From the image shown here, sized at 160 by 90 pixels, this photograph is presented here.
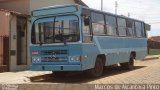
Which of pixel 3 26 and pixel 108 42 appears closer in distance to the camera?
pixel 108 42

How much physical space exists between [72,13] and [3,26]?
6.36m

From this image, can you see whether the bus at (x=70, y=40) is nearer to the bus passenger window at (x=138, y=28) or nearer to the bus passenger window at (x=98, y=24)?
the bus passenger window at (x=98, y=24)

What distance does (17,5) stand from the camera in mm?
24500

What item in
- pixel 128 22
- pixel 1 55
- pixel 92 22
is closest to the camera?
pixel 92 22

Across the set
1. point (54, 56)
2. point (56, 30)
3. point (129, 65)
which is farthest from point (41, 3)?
point (54, 56)

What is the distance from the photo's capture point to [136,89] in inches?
520

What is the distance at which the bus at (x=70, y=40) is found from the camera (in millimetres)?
16281

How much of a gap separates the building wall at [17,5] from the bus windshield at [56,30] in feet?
22.6

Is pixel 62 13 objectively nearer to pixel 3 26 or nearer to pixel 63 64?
pixel 63 64

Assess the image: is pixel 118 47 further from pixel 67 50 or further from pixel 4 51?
pixel 4 51

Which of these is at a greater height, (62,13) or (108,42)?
(62,13)

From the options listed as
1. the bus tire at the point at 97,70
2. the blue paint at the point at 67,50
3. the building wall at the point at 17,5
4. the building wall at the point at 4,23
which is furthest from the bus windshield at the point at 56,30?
the building wall at the point at 17,5

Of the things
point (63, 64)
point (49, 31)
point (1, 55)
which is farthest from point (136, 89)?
point (1, 55)

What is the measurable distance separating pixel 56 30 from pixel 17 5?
8426mm
